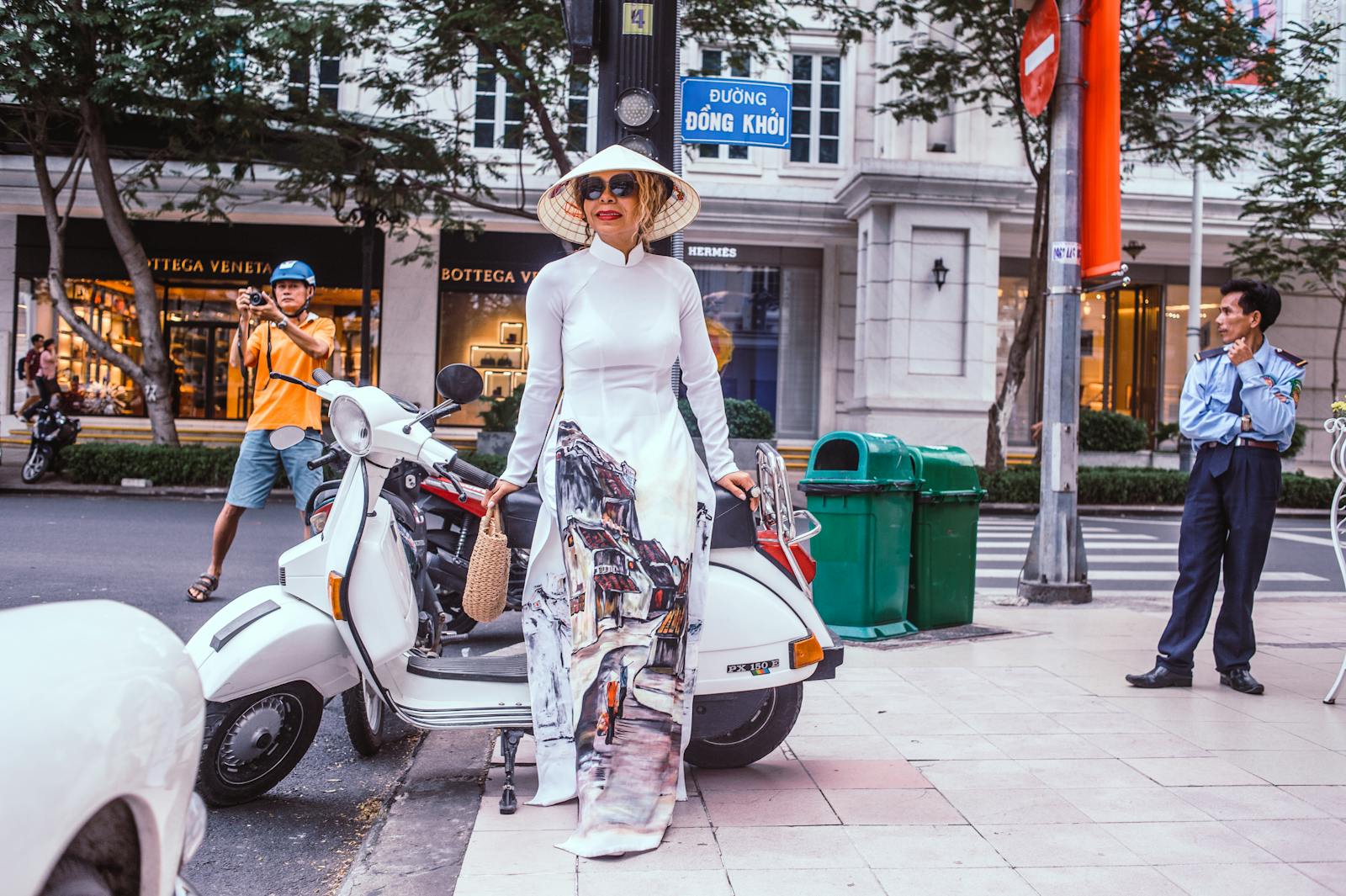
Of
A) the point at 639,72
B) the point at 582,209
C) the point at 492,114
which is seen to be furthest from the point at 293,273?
the point at 492,114

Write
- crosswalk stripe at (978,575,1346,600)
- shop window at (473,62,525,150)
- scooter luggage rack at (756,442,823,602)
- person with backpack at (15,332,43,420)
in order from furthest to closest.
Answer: shop window at (473,62,525,150), person with backpack at (15,332,43,420), crosswalk stripe at (978,575,1346,600), scooter luggage rack at (756,442,823,602)

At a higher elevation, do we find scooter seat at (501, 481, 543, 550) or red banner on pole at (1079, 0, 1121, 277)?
red banner on pole at (1079, 0, 1121, 277)

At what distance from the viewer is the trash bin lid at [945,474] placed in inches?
267

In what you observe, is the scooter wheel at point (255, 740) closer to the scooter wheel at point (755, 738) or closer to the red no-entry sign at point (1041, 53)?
the scooter wheel at point (755, 738)

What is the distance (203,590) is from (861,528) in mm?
4214

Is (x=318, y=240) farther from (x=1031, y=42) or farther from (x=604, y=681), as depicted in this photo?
(x=604, y=681)

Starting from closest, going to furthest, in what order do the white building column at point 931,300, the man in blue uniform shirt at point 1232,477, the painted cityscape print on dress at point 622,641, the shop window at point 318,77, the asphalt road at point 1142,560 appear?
the painted cityscape print on dress at point 622,641, the man in blue uniform shirt at point 1232,477, the asphalt road at point 1142,560, the shop window at point 318,77, the white building column at point 931,300

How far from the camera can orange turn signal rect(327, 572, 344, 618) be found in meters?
3.66

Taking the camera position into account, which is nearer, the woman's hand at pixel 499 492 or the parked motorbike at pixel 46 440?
the woman's hand at pixel 499 492

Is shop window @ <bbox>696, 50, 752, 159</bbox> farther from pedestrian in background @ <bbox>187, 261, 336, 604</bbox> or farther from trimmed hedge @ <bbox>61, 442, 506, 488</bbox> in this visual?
pedestrian in background @ <bbox>187, 261, 336, 604</bbox>

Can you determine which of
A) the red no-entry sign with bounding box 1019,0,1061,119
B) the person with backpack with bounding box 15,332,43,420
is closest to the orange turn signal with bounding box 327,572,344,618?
the red no-entry sign with bounding box 1019,0,1061,119

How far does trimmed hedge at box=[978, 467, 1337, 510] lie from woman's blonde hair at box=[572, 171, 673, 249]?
14.2 meters

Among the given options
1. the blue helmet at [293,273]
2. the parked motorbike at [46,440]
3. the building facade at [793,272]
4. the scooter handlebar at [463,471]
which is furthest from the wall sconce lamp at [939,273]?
the scooter handlebar at [463,471]

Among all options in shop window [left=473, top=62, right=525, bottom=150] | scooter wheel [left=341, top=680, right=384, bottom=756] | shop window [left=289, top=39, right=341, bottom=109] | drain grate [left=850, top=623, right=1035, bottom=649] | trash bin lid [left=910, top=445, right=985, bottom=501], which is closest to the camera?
scooter wheel [left=341, top=680, right=384, bottom=756]
